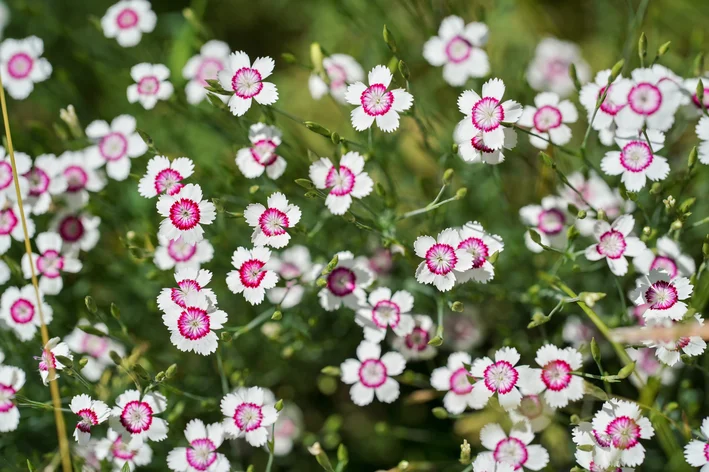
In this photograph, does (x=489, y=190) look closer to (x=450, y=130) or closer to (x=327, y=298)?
(x=450, y=130)

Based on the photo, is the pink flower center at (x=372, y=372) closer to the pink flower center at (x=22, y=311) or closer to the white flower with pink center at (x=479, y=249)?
the white flower with pink center at (x=479, y=249)

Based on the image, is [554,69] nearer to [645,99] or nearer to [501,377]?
[645,99]

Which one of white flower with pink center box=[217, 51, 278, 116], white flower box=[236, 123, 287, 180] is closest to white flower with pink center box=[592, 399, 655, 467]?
white flower box=[236, 123, 287, 180]

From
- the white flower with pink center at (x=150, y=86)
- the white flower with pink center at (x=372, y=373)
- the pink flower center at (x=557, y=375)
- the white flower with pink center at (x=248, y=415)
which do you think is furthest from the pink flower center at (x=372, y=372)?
the white flower with pink center at (x=150, y=86)

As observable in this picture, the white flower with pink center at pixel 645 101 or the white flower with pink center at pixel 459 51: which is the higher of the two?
the white flower with pink center at pixel 645 101

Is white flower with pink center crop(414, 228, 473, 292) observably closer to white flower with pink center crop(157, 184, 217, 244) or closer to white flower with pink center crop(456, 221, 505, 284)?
white flower with pink center crop(456, 221, 505, 284)
